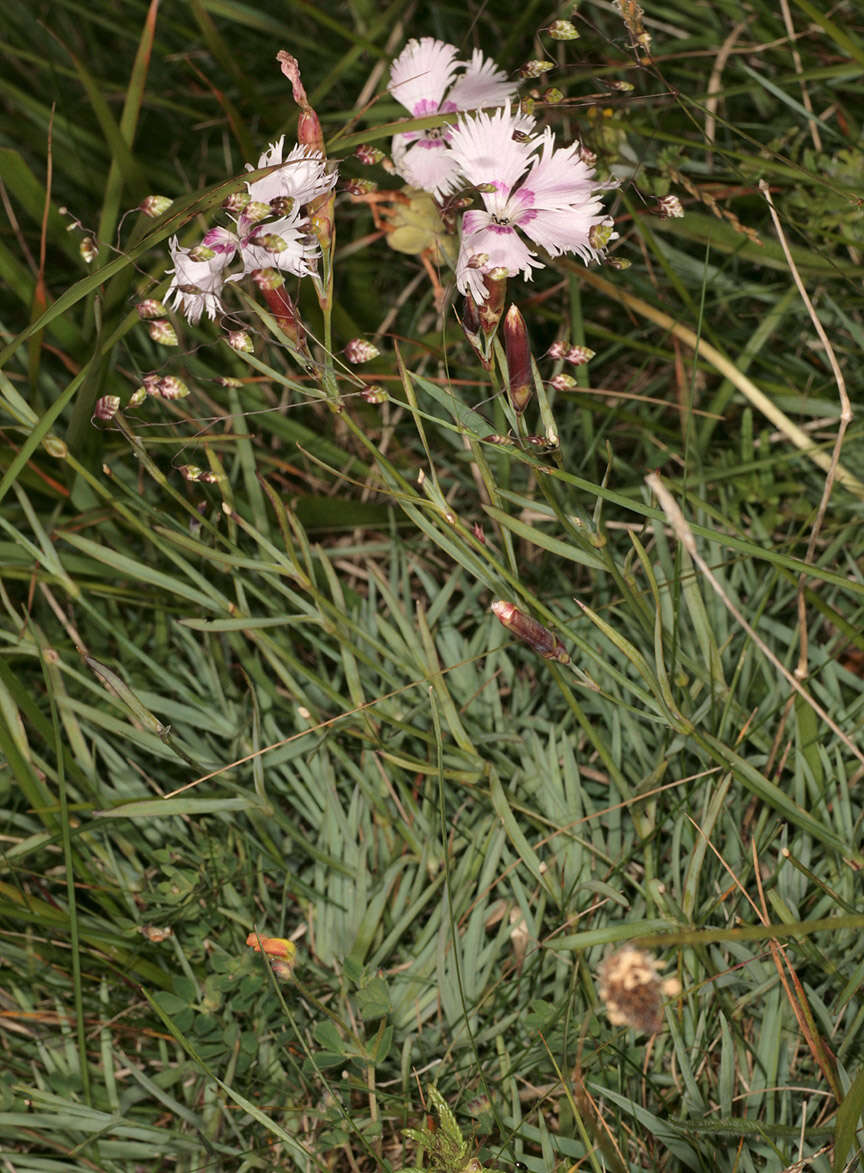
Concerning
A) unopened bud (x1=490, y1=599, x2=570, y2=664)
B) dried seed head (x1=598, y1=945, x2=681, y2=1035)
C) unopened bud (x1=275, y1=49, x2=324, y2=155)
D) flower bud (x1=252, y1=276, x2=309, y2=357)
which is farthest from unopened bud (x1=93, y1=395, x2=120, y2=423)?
dried seed head (x1=598, y1=945, x2=681, y2=1035)

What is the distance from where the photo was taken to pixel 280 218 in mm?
Result: 734

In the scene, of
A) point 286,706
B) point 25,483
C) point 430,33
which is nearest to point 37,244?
point 25,483

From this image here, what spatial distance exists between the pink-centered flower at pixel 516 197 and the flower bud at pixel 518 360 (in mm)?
39

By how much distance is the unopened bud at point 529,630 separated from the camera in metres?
0.78

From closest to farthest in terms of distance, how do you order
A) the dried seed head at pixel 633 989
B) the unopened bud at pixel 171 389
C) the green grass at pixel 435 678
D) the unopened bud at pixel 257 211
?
1. the dried seed head at pixel 633 989
2. the unopened bud at pixel 257 211
3. the unopened bud at pixel 171 389
4. the green grass at pixel 435 678

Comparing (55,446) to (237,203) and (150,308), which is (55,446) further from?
(237,203)

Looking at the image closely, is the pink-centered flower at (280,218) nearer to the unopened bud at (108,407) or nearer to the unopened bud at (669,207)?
the unopened bud at (108,407)

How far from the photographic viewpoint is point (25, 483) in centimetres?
112

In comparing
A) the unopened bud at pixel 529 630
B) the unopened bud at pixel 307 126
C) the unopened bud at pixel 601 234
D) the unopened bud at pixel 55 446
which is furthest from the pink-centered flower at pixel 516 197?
the unopened bud at pixel 55 446

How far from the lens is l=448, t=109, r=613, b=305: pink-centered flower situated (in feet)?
2.45

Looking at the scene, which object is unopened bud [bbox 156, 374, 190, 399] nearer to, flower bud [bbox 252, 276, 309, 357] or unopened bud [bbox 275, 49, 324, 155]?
flower bud [bbox 252, 276, 309, 357]

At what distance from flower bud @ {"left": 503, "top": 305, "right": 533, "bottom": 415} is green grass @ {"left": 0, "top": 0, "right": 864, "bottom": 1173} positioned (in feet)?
0.16

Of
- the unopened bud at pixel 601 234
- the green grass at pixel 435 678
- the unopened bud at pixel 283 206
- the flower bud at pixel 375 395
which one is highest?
the unopened bud at pixel 283 206

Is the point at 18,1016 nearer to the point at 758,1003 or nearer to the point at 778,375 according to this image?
the point at 758,1003
